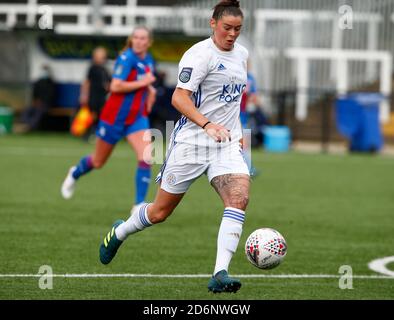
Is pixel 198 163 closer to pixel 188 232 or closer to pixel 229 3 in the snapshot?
pixel 229 3

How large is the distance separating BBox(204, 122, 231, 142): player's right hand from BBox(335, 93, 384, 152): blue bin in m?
17.9

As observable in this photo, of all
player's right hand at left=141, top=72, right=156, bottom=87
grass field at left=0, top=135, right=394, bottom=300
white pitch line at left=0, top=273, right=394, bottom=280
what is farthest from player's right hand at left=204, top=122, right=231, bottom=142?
player's right hand at left=141, top=72, right=156, bottom=87

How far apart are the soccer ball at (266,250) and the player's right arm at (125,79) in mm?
4858

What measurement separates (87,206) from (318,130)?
15161 millimetres

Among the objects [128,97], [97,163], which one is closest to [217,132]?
[128,97]

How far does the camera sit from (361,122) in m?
24.9

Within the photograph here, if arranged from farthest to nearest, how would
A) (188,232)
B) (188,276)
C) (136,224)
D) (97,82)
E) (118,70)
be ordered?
1. (97,82)
2. (118,70)
3. (188,232)
4. (188,276)
5. (136,224)

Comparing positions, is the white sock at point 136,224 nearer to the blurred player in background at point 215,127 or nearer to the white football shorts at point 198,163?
the blurred player in background at point 215,127

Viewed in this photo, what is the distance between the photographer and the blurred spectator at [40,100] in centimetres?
2752

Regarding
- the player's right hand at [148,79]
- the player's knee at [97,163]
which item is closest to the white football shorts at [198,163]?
the player's right hand at [148,79]

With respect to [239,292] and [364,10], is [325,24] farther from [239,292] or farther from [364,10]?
[239,292]

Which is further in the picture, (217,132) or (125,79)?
(125,79)

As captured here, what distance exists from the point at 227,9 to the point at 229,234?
5.42 ft

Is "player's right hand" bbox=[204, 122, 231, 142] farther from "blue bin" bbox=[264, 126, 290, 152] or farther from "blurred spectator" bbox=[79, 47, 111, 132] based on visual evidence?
"blue bin" bbox=[264, 126, 290, 152]
